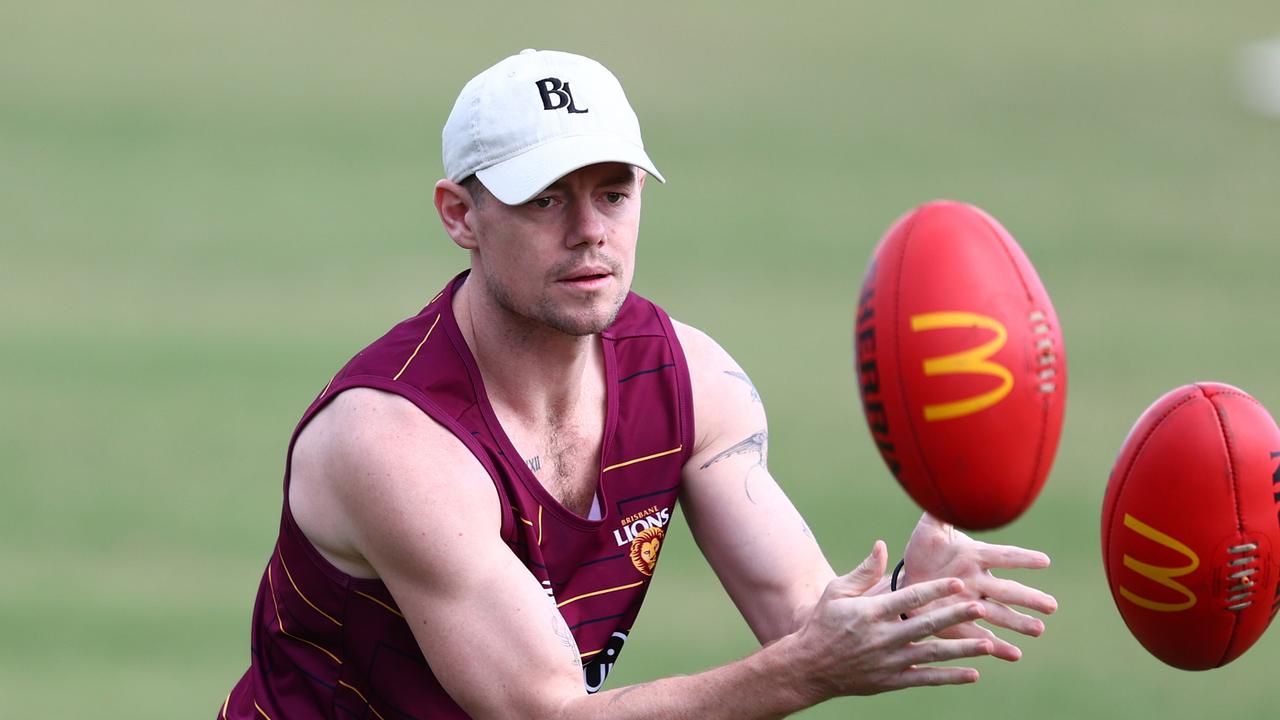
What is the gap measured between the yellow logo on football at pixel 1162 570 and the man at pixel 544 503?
0.25 meters

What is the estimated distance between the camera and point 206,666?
738cm

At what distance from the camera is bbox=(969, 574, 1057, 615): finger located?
414 cm

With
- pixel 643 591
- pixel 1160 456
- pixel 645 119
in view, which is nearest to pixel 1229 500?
pixel 1160 456

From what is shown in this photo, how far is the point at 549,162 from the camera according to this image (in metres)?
4.22

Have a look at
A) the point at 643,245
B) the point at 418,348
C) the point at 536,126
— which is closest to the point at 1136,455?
Answer: the point at 536,126

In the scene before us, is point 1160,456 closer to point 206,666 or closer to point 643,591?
point 643,591

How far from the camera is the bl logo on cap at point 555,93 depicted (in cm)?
437

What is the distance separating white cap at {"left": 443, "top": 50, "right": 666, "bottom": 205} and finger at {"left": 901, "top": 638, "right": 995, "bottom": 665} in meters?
1.29

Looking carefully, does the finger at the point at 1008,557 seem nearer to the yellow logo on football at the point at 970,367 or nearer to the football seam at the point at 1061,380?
the football seam at the point at 1061,380

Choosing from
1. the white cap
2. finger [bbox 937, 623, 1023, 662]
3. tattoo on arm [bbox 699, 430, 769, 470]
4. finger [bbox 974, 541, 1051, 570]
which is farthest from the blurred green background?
the white cap

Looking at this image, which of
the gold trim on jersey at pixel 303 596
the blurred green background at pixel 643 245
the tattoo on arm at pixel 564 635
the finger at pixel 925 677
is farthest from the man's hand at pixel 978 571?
the blurred green background at pixel 643 245

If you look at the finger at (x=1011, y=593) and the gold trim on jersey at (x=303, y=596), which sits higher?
the gold trim on jersey at (x=303, y=596)

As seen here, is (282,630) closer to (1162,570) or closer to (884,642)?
(884,642)

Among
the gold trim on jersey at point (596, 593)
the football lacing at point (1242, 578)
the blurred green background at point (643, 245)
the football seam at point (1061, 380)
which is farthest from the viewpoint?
the blurred green background at point (643, 245)
